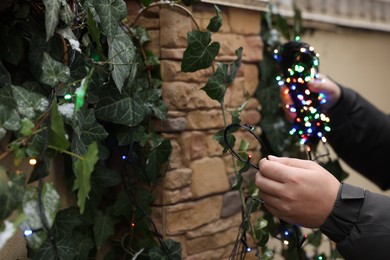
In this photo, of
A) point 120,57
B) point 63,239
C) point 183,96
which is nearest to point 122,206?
point 63,239

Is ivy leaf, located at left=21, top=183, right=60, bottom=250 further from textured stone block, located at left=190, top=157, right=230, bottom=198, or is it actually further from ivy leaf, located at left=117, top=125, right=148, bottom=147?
textured stone block, located at left=190, top=157, right=230, bottom=198

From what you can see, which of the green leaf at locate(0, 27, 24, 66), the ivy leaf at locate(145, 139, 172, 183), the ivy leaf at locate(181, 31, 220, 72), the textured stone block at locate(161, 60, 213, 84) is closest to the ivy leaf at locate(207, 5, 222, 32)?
the ivy leaf at locate(181, 31, 220, 72)

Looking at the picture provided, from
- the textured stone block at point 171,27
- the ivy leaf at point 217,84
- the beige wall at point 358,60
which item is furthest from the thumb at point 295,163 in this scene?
the beige wall at point 358,60

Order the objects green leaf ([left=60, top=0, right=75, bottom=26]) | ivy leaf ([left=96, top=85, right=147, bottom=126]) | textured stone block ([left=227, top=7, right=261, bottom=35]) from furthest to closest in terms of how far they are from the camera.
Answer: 1. textured stone block ([left=227, top=7, right=261, bottom=35])
2. ivy leaf ([left=96, top=85, right=147, bottom=126])
3. green leaf ([left=60, top=0, right=75, bottom=26])

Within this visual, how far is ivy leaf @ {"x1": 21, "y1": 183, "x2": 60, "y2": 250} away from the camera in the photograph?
45.3 inches

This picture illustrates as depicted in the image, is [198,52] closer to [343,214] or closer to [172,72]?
[172,72]

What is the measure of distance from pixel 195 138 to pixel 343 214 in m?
0.67

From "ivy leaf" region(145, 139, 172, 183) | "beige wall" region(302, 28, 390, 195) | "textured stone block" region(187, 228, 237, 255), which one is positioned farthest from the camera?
"beige wall" region(302, 28, 390, 195)

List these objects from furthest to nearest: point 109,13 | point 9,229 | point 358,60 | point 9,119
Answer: point 358,60 < point 109,13 < point 9,119 < point 9,229

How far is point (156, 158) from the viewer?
1.70 meters

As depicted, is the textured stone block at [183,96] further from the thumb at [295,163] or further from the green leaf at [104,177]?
the thumb at [295,163]

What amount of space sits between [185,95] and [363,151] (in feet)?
3.21

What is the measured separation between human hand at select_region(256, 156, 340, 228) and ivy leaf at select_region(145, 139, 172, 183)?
38cm

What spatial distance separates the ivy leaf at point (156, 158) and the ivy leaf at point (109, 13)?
1.36ft
